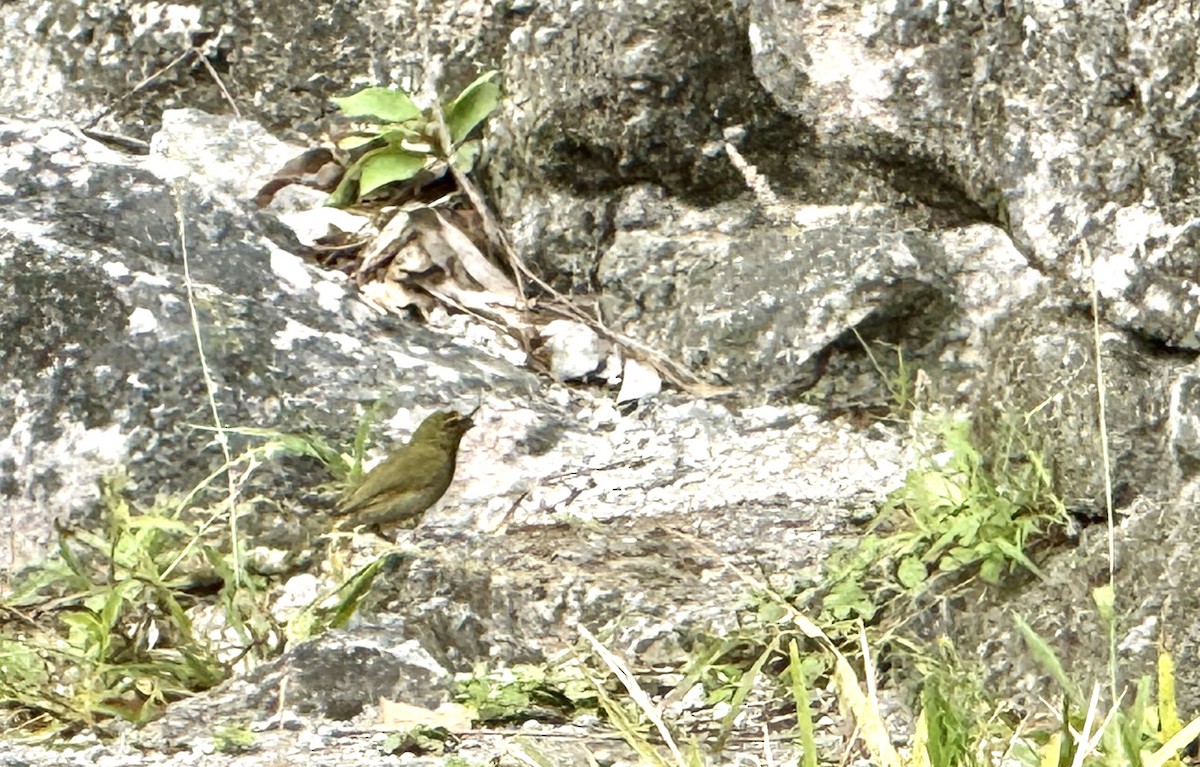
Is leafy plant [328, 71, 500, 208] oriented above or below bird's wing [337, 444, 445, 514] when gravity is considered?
above

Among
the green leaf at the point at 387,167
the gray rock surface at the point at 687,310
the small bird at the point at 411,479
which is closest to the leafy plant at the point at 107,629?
the gray rock surface at the point at 687,310

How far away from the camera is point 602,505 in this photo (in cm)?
338

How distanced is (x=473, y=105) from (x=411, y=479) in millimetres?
1021

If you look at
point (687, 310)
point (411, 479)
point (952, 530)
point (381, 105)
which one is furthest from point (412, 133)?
point (952, 530)

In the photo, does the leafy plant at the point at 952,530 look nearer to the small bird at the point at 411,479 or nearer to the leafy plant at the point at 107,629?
the small bird at the point at 411,479

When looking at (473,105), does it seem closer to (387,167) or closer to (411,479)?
(387,167)

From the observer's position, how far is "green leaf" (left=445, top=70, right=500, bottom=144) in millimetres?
3854

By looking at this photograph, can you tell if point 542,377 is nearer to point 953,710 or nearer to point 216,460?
point 216,460

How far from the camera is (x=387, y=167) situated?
12.8 feet

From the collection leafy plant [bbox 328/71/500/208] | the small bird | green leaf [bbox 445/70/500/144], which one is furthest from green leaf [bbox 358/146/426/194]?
the small bird

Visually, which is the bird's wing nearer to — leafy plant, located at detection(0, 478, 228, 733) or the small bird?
the small bird

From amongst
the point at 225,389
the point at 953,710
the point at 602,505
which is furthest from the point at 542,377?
the point at 953,710

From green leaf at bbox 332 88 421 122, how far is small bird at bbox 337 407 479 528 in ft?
2.83

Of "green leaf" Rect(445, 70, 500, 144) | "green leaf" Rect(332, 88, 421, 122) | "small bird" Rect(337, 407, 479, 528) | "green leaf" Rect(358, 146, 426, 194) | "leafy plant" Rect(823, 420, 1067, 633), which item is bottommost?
"leafy plant" Rect(823, 420, 1067, 633)
